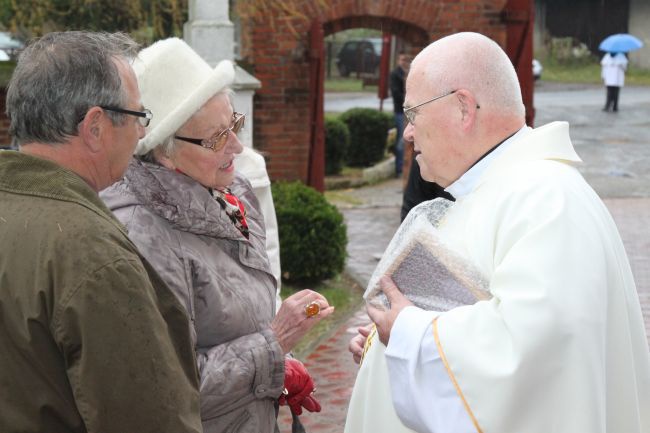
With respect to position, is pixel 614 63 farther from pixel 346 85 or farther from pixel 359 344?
pixel 359 344

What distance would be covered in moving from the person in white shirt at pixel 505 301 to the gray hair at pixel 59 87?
924 mm

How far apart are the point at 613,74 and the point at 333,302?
798 inches

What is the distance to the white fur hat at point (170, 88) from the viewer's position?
3084 millimetres

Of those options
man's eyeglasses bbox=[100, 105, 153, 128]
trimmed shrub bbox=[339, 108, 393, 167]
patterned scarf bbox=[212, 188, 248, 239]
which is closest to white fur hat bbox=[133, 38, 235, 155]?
patterned scarf bbox=[212, 188, 248, 239]

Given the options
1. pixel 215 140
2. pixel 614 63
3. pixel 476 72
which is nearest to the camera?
pixel 476 72

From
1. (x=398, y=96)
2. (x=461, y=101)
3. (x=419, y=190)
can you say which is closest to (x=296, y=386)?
(x=461, y=101)

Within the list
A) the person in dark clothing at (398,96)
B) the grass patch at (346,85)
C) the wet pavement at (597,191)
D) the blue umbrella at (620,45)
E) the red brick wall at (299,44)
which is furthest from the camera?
the grass patch at (346,85)

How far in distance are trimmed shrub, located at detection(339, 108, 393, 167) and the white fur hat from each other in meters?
14.2

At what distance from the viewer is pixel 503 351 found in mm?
2428

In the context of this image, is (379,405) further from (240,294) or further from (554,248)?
(554,248)

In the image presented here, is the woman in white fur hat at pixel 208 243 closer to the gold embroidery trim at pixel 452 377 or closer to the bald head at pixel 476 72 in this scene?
the gold embroidery trim at pixel 452 377

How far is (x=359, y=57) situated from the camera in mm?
39750

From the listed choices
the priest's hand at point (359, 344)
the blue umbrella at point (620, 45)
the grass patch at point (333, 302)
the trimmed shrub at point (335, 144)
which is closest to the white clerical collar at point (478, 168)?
the priest's hand at point (359, 344)

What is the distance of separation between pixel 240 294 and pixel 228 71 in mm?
721
